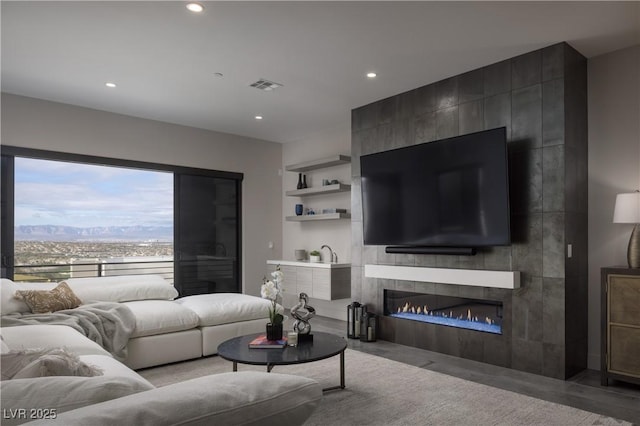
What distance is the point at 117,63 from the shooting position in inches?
155

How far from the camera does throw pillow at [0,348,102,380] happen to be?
146 centimetres

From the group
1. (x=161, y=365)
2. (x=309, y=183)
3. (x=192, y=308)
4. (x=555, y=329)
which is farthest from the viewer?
(x=309, y=183)

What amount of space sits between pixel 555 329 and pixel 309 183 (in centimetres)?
423

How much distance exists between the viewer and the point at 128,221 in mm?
6562

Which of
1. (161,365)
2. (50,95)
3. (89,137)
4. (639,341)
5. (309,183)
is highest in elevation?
(50,95)

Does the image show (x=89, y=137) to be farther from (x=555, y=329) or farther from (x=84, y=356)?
(x=555, y=329)

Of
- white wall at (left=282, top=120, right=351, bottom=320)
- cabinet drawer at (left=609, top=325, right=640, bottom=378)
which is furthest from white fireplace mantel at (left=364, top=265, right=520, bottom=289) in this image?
white wall at (left=282, top=120, right=351, bottom=320)

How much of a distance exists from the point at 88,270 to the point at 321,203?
361cm

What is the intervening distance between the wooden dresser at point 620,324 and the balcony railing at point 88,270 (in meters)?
5.30

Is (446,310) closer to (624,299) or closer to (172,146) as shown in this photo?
(624,299)

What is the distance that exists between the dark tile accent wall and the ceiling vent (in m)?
1.81

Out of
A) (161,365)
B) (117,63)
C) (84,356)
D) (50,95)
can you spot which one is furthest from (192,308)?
(50,95)

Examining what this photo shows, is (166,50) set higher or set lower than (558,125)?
higher

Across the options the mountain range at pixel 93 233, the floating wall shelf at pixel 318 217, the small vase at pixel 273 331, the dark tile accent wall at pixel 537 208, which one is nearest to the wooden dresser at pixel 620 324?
the dark tile accent wall at pixel 537 208
